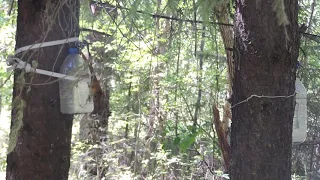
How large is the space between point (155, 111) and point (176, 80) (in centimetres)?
154

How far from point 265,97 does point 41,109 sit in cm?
127

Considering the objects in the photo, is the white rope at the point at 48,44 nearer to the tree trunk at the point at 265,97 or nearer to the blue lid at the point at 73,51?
the blue lid at the point at 73,51

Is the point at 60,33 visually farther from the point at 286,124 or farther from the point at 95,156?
the point at 95,156

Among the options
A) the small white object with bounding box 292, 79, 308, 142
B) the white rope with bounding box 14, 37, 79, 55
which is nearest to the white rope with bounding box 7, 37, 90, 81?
the white rope with bounding box 14, 37, 79, 55

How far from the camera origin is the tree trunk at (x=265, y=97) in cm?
218

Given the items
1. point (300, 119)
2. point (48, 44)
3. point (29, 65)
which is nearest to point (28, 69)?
point (29, 65)

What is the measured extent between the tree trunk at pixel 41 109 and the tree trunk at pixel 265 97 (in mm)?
1027

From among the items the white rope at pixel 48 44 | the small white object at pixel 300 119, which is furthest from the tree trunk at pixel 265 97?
the white rope at pixel 48 44

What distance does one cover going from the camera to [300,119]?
267 centimetres

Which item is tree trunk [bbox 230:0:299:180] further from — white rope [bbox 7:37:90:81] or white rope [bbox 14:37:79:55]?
white rope [bbox 14:37:79:55]

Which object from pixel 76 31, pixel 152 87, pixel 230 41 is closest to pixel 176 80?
pixel 152 87

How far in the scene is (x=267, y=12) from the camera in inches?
87.0

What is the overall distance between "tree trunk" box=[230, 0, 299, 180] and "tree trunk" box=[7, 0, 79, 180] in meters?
1.03

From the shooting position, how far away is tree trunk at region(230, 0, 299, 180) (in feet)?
7.14
